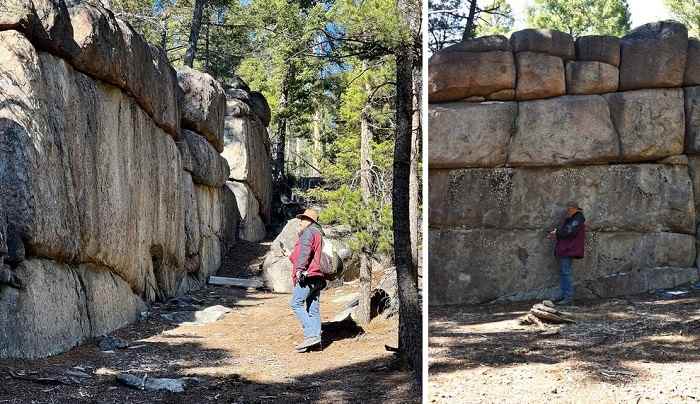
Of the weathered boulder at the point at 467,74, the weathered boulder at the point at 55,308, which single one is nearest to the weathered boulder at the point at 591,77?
the weathered boulder at the point at 467,74

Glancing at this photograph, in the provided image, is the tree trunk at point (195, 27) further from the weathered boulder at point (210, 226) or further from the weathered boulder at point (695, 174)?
the weathered boulder at point (695, 174)

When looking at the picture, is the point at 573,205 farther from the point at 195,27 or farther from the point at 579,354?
the point at 195,27

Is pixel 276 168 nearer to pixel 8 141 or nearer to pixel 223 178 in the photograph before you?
pixel 223 178

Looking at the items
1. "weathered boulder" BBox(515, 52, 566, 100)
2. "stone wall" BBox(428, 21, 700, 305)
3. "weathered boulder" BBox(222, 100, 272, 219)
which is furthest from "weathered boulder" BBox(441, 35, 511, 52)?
"weathered boulder" BBox(222, 100, 272, 219)

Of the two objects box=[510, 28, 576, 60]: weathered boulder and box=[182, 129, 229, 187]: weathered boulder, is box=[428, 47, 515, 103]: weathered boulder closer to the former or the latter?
box=[510, 28, 576, 60]: weathered boulder

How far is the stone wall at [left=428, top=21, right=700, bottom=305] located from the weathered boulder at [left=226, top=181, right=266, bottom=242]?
9.77 metres

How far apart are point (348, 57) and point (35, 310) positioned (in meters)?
2.84

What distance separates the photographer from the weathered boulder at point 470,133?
111 inches

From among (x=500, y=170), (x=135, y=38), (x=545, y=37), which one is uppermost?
(x=135, y=38)

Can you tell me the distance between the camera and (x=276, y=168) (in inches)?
411

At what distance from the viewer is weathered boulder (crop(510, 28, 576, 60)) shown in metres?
2.77

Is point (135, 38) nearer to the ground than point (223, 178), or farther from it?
farther from it

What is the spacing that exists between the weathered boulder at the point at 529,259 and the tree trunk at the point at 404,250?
1670mm

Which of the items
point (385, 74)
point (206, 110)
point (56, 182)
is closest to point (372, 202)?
point (385, 74)
